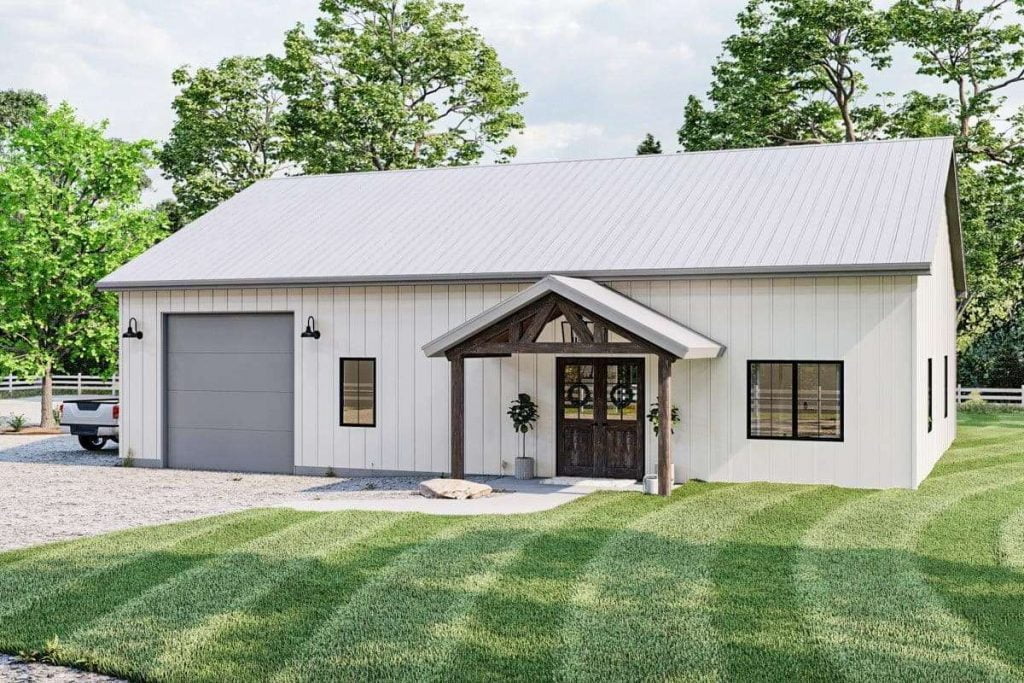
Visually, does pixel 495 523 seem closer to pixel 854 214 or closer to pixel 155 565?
pixel 155 565

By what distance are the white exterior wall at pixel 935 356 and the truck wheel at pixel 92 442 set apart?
53.0 ft

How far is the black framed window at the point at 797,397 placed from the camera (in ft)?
52.2

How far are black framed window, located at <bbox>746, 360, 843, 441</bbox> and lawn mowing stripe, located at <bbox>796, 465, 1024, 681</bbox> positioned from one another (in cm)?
224

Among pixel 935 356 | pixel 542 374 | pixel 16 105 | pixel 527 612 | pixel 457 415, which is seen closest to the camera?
pixel 527 612

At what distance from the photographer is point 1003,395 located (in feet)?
120

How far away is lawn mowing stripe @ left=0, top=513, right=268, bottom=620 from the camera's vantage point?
31.8 feet

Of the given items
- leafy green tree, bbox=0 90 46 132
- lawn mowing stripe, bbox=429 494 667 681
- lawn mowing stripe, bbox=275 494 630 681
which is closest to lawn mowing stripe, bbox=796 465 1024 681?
lawn mowing stripe, bbox=429 494 667 681

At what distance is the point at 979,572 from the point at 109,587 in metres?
7.90

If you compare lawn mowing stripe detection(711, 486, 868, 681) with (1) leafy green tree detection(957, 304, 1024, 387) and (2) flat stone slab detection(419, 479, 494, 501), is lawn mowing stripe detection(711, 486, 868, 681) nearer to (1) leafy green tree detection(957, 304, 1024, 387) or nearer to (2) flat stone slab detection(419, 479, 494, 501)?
(2) flat stone slab detection(419, 479, 494, 501)

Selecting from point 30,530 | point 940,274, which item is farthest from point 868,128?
point 30,530

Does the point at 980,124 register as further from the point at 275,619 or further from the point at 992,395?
the point at 275,619

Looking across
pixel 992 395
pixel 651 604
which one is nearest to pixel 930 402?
pixel 651 604

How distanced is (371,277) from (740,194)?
6410 millimetres

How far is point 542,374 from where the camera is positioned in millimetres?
17516
